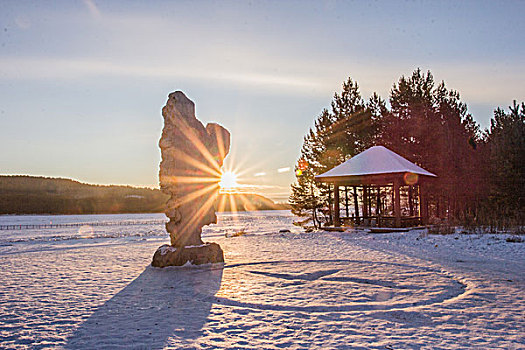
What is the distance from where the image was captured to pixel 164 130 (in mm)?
12953

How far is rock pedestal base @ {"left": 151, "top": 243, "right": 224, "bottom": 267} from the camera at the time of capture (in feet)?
40.3

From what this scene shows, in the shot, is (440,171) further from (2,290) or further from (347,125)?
(2,290)

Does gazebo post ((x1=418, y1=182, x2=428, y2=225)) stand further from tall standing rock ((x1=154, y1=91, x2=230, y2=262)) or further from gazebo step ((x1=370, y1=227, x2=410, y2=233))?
tall standing rock ((x1=154, y1=91, x2=230, y2=262))

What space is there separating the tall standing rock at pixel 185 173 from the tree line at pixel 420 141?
766 inches

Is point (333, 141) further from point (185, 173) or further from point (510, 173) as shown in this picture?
point (185, 173)

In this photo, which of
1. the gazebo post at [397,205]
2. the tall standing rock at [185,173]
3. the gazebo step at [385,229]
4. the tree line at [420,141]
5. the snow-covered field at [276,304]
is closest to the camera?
the snow-covered field at [276,304]

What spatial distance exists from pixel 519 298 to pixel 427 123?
27304 millimetres

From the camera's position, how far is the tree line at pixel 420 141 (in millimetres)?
30719

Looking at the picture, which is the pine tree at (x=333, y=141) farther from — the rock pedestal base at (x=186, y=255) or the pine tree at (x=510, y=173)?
the rock pedestal base at (x=186, y=255)

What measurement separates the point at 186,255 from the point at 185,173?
2620 mm

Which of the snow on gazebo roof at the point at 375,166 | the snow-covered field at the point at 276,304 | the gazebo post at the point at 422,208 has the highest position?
the snow on gazebo roof at the point at 375,166

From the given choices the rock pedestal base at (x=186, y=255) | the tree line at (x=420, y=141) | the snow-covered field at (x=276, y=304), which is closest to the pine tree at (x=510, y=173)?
the tree line at (x=420, y=141)

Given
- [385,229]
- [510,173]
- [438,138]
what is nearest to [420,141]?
[438,138]

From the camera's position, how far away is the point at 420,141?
32.4 metres
